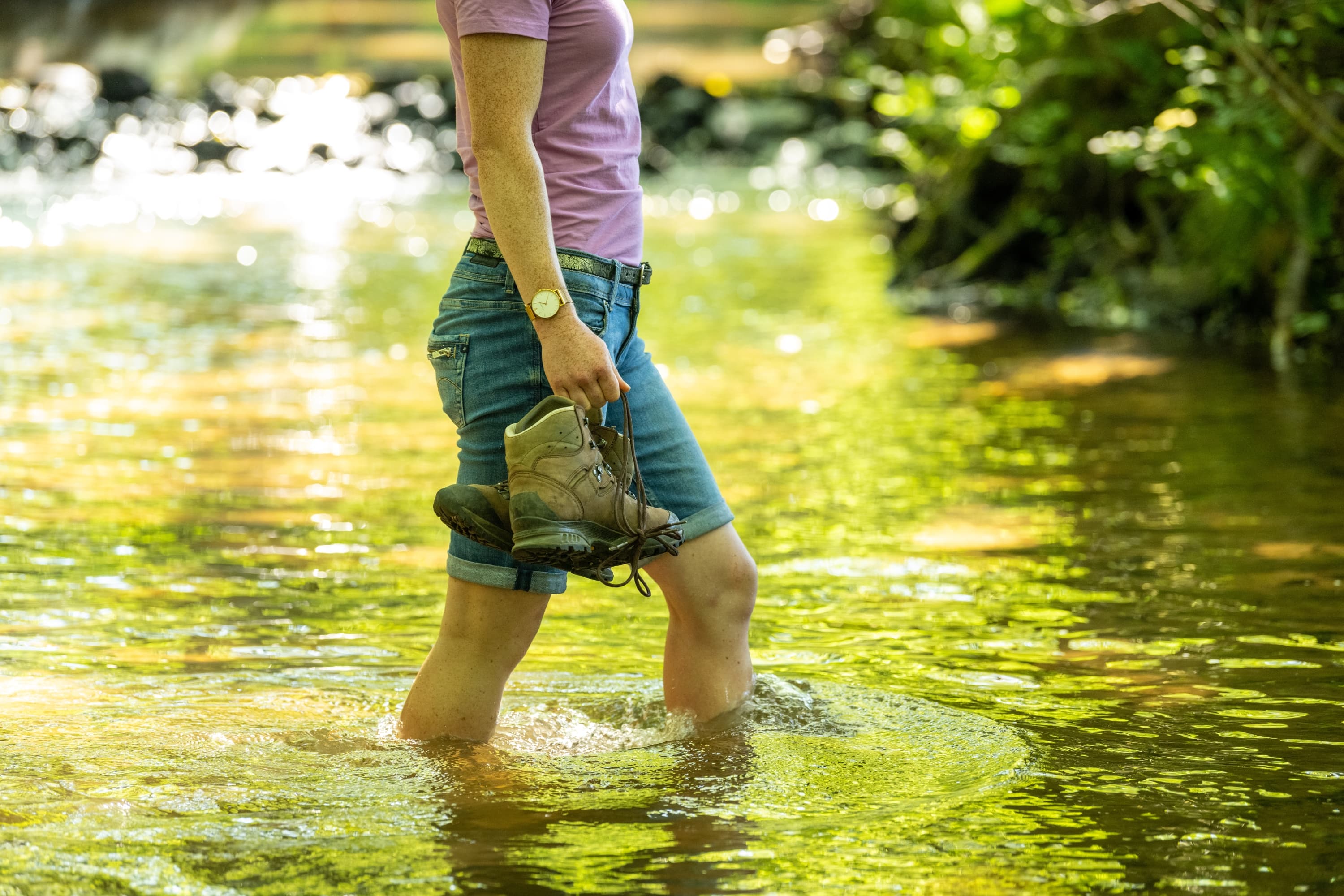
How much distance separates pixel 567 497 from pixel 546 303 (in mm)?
346

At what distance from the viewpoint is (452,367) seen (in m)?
3.11

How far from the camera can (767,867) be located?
2936mm

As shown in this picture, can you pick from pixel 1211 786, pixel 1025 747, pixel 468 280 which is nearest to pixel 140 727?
pixel 468 280

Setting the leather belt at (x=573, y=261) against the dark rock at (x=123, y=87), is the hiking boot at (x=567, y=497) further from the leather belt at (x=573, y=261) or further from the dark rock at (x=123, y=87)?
the dark rock at (x=123, y=87)

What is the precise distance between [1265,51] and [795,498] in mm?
3320

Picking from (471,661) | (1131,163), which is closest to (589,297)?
(471,661)

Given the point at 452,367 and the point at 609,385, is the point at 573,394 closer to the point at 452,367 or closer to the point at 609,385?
the point at 609,385

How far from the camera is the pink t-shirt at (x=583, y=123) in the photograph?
9.66ft

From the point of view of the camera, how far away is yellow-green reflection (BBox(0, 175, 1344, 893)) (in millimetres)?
3031

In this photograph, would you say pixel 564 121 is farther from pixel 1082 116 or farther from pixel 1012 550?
pixel 1082 116

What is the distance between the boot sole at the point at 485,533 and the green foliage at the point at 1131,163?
489 centimetres

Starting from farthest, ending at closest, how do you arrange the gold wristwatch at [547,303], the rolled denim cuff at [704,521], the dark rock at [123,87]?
the dark rock at [123,87]
the rolled denim cuff at [704,521]
the gold wristwatch at [547,303]

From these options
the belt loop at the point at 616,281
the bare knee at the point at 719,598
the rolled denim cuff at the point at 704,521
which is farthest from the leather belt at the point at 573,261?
the bare knee at the point at 719,598

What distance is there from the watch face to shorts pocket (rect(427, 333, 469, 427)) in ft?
0.70
